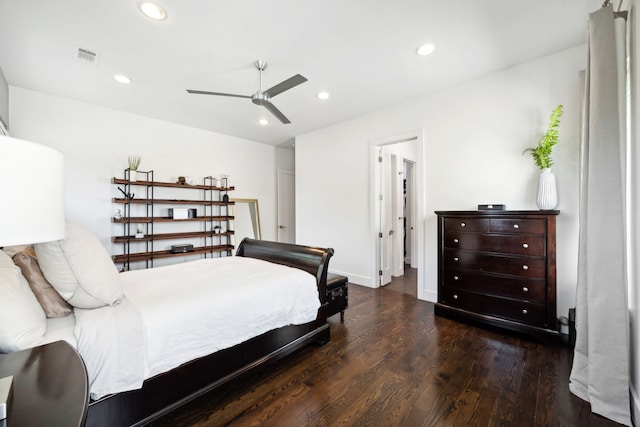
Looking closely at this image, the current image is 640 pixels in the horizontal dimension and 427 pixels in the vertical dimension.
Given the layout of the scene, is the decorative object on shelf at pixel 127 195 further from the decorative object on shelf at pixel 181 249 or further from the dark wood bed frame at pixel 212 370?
the dark wood bed frame at pixel 212 370

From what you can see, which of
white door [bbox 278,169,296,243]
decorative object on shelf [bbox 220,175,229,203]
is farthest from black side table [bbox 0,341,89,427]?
white door [bbox 278,169,296,243]

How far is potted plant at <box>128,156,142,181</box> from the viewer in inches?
155

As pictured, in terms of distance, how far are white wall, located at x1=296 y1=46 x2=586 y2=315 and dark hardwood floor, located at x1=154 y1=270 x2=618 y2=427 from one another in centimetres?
98

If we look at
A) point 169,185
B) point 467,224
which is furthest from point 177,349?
point 169,185

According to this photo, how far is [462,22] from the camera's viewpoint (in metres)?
2.18

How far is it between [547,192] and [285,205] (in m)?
4.86

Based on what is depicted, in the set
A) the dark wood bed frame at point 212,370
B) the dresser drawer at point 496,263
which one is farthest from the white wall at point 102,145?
the dresser drawer at point 496,263

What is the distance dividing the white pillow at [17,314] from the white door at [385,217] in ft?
12.4

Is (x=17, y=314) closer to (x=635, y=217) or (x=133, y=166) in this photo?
(x=635, y=217)

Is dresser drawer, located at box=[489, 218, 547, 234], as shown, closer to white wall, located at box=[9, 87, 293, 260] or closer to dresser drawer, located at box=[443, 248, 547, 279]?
dresser drawer, located at box=[443, 248, 547, 279]

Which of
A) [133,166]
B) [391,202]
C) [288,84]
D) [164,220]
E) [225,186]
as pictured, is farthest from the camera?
[225,186]

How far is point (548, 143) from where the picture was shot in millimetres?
2496

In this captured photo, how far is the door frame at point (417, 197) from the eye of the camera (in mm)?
3562

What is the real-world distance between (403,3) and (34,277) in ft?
9.63
